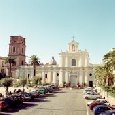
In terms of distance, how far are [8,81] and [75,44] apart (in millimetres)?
54910

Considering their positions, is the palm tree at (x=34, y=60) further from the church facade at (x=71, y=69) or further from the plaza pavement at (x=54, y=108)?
the plaza pavement at (x=54, y=108)

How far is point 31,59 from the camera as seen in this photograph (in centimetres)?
11138

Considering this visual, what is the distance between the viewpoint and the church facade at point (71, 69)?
110544 millimetres

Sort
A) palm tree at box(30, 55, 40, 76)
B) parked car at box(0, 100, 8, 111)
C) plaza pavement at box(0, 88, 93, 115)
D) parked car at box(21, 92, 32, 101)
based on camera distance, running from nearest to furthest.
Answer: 1. parked car at box(0, 100, 8, 111)
2. plaza pavement at box(0, 88, 93, 115)
3. parked car at box(21, 92, 32, 101)
4. palm tree at box(30, 55, 40, 76)

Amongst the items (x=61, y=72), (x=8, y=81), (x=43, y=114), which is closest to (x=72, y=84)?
(x=61, y=72)

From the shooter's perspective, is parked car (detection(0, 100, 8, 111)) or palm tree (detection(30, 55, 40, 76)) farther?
palm tree (detection(30, 55, 40, 76))

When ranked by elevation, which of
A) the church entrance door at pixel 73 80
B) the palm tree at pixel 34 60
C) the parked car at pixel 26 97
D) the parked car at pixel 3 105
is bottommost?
the parked car at pixel 3 105

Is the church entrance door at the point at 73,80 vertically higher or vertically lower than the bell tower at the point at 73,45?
lower

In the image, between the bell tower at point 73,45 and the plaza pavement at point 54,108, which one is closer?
the plaza pavement at point 54,108

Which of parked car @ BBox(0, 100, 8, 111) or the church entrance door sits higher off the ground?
the church entrance door

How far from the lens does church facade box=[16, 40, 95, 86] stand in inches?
4352

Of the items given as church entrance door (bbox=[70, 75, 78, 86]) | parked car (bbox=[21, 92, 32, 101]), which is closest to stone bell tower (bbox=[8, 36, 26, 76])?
church entrance door (bbox=[70, 75, 78, 86])

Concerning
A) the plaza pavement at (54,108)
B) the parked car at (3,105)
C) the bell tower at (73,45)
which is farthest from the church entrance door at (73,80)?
the parked car at (3,105)

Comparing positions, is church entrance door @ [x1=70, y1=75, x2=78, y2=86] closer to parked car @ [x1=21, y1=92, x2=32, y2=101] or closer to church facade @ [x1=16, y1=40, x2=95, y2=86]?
church facade @ [x1=16, y1=40, x2=95, y2=86]
